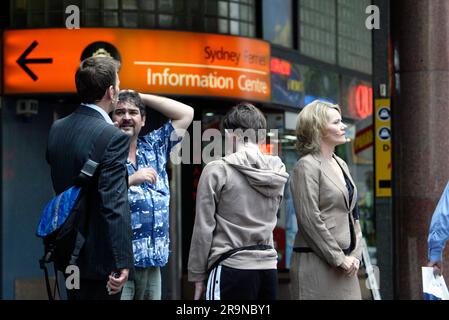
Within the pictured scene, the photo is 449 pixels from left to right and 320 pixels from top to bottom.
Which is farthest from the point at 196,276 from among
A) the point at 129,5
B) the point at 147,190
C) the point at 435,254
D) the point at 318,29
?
the point at 318,29

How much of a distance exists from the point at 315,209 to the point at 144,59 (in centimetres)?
641

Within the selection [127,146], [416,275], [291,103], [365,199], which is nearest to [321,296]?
[127,146]

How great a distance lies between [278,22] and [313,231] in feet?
28.6

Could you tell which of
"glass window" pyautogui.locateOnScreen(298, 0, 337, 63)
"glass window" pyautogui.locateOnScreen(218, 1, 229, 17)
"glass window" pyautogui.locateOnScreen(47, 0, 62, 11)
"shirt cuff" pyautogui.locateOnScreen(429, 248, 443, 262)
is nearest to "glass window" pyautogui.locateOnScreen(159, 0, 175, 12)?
"glass window" pyautogui.locateOnScreen(218, 1, 229, 17)

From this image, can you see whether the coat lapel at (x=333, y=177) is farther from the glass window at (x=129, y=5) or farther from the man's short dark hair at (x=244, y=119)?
the glass window at (x=129, y=5)

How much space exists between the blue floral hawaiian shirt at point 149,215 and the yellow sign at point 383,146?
4.33 metres

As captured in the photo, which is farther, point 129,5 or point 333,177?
point 129,5

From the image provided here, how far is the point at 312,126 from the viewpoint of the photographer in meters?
6.37

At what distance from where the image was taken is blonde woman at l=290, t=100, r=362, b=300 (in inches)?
243

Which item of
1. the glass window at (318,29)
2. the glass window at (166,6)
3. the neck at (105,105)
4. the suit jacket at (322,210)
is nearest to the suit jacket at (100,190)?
the neck at (105,105)

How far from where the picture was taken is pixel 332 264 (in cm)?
618

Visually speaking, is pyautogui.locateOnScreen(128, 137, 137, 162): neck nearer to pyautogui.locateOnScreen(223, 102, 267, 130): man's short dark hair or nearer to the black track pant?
pyautogui.locateOnScreen(223, 102, 267, 130): man's short dark hair

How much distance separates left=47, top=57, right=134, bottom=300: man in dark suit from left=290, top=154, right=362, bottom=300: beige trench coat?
1.65 meters

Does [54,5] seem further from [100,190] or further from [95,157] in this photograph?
[100,190]
